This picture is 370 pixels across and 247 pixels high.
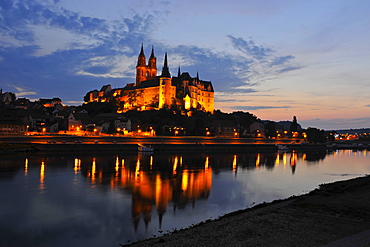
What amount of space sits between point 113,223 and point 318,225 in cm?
855

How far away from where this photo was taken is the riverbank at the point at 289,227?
10.1m

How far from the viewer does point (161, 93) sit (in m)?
120

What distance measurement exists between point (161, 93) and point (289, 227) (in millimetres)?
109671

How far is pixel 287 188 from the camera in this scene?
2486 centimetres

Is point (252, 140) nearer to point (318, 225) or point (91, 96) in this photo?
point (318, 225)

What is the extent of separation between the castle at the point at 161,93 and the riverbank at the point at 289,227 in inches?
4027

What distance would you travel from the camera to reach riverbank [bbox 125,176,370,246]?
33.1 ft

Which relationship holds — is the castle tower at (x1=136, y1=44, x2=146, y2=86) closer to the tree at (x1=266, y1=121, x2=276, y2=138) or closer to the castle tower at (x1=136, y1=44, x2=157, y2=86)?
the castle tower at (x1=136, y1=44, x2=157, y2=86)

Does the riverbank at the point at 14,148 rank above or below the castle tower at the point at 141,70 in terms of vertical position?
below

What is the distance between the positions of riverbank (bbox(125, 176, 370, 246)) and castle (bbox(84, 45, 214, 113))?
336ft

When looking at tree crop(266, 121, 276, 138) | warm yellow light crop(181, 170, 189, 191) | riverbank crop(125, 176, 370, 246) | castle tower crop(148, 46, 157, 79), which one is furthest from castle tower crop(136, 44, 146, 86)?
riverbank crop(125, 176, 370, 246)

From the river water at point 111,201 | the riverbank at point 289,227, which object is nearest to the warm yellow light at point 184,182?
the river water at point 111,201

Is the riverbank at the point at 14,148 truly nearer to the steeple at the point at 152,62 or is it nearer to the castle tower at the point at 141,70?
the castle tower at the point at 141,70

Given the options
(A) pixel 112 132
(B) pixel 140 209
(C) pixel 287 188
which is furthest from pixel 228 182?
(A) pixel 112 132
